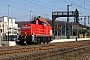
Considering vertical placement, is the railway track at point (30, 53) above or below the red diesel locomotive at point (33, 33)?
below

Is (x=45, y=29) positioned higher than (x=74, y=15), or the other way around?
(x=74, y=15)

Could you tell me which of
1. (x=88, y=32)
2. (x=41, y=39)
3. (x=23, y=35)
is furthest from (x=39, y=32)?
(x=88, y=32)

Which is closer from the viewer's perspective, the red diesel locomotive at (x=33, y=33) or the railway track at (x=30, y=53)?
the railway track at (x=30, y=53)

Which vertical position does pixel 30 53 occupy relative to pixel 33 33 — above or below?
below

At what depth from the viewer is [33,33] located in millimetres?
34719

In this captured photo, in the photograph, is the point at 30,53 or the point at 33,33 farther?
the point at 33,33

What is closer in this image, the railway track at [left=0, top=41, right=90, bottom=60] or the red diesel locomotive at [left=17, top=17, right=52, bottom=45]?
the railway track at [left=0, top=41, right=90, bottom=60]

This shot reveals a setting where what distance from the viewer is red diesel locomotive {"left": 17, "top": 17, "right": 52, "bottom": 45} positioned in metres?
34.0

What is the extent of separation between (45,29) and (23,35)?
236 inches

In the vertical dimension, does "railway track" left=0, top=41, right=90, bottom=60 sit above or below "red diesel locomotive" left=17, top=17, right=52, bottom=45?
below

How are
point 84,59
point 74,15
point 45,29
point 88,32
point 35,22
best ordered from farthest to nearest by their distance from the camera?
point 88,32 < point 74,15 < point 45,29 < point 35,22 < point 84,59

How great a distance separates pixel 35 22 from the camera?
36812 millimetres

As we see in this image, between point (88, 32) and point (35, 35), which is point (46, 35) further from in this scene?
point (88, 32)

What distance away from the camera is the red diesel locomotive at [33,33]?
112 feet
